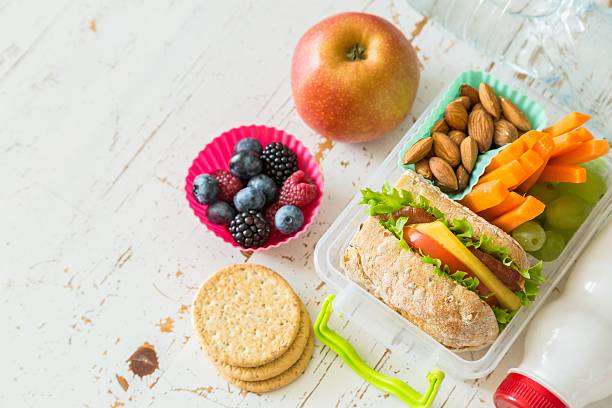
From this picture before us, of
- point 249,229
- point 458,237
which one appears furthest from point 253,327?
point 458,237

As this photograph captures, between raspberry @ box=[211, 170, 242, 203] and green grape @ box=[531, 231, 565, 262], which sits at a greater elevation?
green grape @ box=[531, 231, 565, 262]

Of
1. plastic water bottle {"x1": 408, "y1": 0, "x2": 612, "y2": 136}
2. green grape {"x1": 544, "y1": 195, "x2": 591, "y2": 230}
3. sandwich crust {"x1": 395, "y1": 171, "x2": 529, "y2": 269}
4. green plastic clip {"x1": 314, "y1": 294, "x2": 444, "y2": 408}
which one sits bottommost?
green plastic clip {"x1": 314, "y1": 294, "x2": 444, "y2": 408}

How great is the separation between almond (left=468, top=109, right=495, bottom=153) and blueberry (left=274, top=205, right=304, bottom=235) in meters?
0.33

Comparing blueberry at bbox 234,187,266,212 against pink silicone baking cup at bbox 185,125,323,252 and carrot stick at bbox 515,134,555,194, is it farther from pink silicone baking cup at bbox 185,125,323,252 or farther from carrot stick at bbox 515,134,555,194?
carrot stick at bbox 515,134,555,194

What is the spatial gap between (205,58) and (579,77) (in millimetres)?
738

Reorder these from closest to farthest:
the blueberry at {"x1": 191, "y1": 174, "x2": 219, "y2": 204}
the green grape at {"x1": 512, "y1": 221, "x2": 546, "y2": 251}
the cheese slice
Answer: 1. the cheese slice
2. the green grape at {"x1": 512, "y1": 221, "x2": 546, "y2": 251}
3. the blueberry at {"x1": 191, "y1": 174, "x2": 219, "y2": 204}

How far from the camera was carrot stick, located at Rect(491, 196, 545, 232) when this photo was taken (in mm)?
1169

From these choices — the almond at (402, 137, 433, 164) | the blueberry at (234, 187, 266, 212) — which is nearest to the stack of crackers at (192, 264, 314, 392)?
the blueberry at (234, 187, 266, 212)

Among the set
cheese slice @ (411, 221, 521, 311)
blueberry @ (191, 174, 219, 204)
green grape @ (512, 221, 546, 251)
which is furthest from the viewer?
blueberry @ (191, 174, 219, 204)

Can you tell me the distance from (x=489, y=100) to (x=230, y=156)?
19.5 inches

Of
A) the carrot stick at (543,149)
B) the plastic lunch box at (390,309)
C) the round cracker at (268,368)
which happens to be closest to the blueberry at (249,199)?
the plastic lunch box at (390,309)

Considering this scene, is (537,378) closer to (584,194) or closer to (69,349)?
(584,194)

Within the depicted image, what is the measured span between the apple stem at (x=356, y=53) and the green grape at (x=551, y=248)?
454 millimetres

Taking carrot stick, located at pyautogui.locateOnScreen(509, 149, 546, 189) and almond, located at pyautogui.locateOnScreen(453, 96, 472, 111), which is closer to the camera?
carrot stick, located at pyautogui.locateOnScreen(509, 149, 546, 189)
